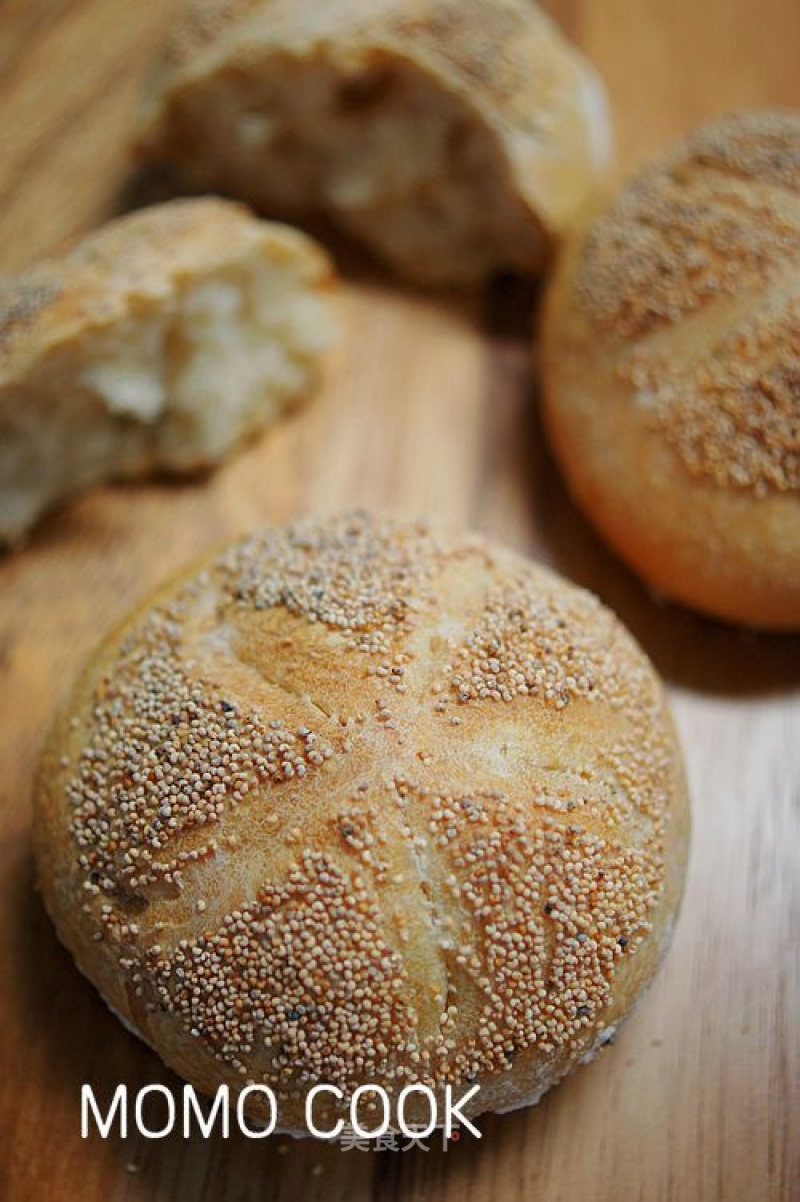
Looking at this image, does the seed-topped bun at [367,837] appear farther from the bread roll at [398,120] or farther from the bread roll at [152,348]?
the bread roll at [398,120]

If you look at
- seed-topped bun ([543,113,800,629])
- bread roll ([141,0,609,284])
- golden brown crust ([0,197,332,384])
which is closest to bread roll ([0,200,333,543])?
golden brown crust ([0,197,332,384])

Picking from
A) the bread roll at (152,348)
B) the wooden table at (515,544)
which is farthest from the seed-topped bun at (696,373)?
the bread roll at (152,348)

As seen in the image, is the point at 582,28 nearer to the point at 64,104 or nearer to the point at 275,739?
the point at 64,104

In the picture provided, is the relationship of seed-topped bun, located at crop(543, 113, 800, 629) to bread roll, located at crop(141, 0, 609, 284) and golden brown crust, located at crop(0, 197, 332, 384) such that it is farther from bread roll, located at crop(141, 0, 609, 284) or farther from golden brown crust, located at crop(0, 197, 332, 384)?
golden brown crust, located at crop(0, 197, 332, 384)

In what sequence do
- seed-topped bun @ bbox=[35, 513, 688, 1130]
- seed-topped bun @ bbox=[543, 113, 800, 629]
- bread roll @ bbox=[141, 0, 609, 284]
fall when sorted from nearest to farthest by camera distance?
seed-topped bun @ bbox=[35, 513, 688, 1130]
seed-topped bun @ bbox=[543, 113, 800, 629]
bread roll @ bbox=[141, 0, 609, 284]

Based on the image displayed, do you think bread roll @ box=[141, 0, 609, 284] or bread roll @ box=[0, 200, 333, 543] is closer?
bread roll @ box=[0, 200, 333, 543]

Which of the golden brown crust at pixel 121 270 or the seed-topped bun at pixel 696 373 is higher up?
the golden brown crust at pixel 121 270

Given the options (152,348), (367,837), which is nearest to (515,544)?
Answer: (152,348)

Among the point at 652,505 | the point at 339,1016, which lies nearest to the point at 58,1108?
the point at 339,1016
